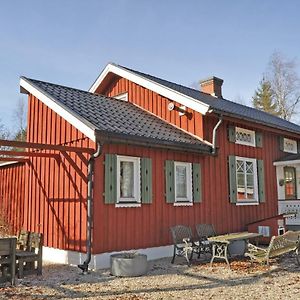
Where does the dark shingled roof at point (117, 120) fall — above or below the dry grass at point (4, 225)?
above

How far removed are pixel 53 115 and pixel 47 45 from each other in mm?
2397

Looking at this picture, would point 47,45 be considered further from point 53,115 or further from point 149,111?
point 149,111

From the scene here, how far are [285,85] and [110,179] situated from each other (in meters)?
30.5

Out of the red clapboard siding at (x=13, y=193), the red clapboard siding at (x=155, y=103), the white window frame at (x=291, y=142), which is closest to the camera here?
the red clapboard siding at (x=13, y=193)

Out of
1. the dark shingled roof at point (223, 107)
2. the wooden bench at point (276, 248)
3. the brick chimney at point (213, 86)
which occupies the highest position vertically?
the brick chimney at point (213, 86)

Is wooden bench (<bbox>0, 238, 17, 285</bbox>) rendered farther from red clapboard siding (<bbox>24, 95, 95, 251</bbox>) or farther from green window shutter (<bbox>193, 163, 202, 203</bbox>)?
green window shutter (<bbox>193, 163, 202, 203</bbox>)

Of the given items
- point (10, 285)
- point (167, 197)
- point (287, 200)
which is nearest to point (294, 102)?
point (287, 200)

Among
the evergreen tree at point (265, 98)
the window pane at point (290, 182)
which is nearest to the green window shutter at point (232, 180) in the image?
the window pane at point (290, 182)

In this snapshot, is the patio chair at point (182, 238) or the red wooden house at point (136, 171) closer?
the red wooden house at point (136, 171)

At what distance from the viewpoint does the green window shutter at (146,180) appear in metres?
9.92

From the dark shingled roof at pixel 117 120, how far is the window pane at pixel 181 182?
0.70 m

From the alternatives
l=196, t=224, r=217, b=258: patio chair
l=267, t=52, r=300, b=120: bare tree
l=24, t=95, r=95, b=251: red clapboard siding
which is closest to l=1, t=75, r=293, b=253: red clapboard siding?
l=24, t=95, r=95, b=251: red clapboard siding

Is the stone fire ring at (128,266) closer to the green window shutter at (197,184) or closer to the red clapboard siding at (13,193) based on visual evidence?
the green window shutter at (197,184)

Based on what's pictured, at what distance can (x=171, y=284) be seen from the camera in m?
7.21
